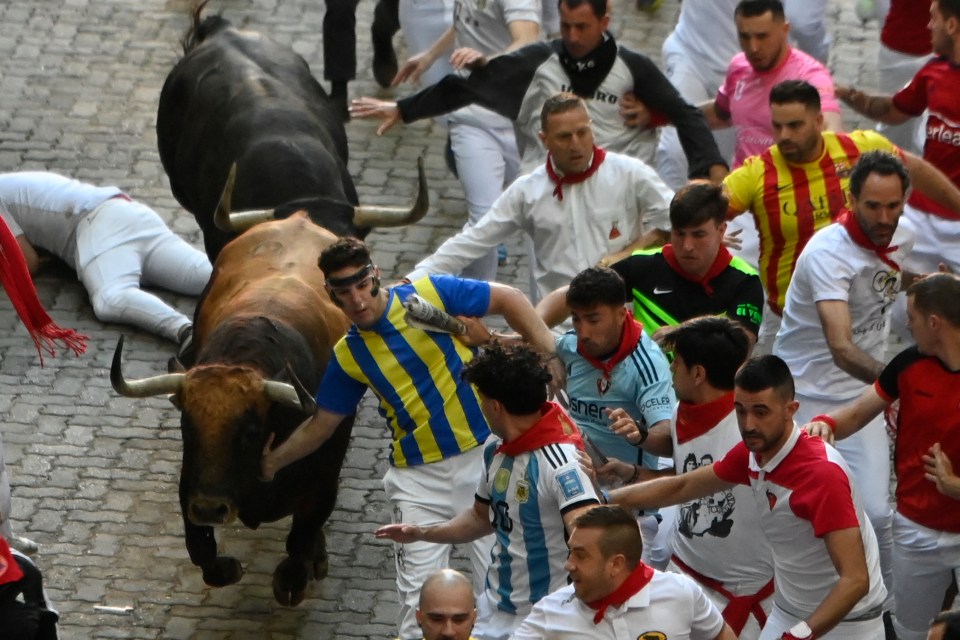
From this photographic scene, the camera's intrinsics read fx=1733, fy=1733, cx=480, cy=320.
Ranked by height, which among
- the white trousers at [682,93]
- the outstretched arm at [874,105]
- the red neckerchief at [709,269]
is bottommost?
the white trousers at [682,93]

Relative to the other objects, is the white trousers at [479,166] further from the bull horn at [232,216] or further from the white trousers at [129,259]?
the white trousers at [129,259]

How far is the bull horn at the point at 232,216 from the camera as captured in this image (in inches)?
370

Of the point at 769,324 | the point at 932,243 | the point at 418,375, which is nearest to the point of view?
the point at 418,375

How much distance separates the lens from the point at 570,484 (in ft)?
20.3

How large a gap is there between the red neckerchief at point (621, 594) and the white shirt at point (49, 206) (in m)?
6.70

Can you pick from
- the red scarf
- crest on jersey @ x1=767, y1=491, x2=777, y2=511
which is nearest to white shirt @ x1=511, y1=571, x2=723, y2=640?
crest on jersey @ x1=767, y1=491, x2=777, y2=511

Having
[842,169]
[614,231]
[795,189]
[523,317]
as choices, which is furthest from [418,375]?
[842,169]

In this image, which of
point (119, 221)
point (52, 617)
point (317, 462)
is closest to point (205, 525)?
point (317, 462)

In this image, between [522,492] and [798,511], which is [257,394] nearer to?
[522,492]

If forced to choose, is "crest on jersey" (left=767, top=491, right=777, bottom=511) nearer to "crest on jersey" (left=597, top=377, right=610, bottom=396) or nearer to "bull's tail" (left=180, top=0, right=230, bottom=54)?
"crest on jersey" (left=597, top=377, right=610, bottom=396)

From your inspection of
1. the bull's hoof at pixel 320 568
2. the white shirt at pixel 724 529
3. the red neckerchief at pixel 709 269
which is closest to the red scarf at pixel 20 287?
the bull's hoof at pixel 320 568

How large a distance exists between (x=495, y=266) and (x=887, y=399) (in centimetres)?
417

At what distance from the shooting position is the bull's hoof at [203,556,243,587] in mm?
8328

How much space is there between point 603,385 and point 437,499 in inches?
36.0
